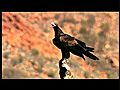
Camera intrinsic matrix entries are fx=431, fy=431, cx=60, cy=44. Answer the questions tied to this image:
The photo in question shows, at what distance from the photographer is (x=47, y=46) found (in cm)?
764

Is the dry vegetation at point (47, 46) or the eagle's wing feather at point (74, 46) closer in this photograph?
the eagle's wing feather at point (74, 46)

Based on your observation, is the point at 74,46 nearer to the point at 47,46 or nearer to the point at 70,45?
the point at 70,45

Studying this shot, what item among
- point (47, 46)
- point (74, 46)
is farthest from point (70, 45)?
point (47, 46)

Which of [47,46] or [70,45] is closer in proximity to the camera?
[70,45]

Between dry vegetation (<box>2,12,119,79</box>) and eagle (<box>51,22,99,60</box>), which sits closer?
eagle (<box>51,22,99,60</box>)

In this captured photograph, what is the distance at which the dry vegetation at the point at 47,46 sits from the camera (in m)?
7.25

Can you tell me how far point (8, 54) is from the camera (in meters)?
7.40

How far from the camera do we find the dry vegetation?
23.8 feet

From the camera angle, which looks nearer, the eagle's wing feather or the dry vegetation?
the eagle's wing feather

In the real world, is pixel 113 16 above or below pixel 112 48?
above

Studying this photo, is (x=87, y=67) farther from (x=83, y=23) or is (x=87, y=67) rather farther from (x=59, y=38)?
(x=59, y=38)
